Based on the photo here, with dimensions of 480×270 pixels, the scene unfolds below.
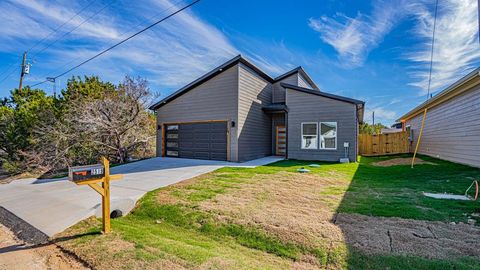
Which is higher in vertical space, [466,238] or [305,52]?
[305,52]

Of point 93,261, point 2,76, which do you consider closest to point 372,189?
point 93,261

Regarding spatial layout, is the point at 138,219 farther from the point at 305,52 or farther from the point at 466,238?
the point at 305,52

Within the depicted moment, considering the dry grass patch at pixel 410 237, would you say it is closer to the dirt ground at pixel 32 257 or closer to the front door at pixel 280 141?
the dirt ground at pixel 32 257

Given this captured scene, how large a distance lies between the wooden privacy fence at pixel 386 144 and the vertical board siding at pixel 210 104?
10.1m

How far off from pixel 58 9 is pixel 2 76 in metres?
14.7

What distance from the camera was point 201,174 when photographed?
7.77 metres

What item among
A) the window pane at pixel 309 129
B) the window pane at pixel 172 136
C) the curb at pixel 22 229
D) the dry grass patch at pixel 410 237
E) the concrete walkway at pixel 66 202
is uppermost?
the window pane at pixel 309 129

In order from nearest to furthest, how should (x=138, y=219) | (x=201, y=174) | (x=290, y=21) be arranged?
(x=138, y=219) → (x=201, y=174) → (x=290, y=21)

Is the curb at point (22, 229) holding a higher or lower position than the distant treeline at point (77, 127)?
lower

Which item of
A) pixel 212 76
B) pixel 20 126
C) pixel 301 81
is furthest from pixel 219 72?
pixel 20 126

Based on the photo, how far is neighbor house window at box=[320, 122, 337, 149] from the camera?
11219 millimetres

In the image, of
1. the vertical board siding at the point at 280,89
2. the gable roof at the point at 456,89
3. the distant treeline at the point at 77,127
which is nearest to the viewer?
the gable roof at the point at 456,89

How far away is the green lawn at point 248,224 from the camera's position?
8.47 ft

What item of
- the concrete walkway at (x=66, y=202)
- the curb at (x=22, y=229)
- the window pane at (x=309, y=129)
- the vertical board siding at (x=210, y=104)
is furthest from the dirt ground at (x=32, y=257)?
the window pane at (x=309, y=129)
